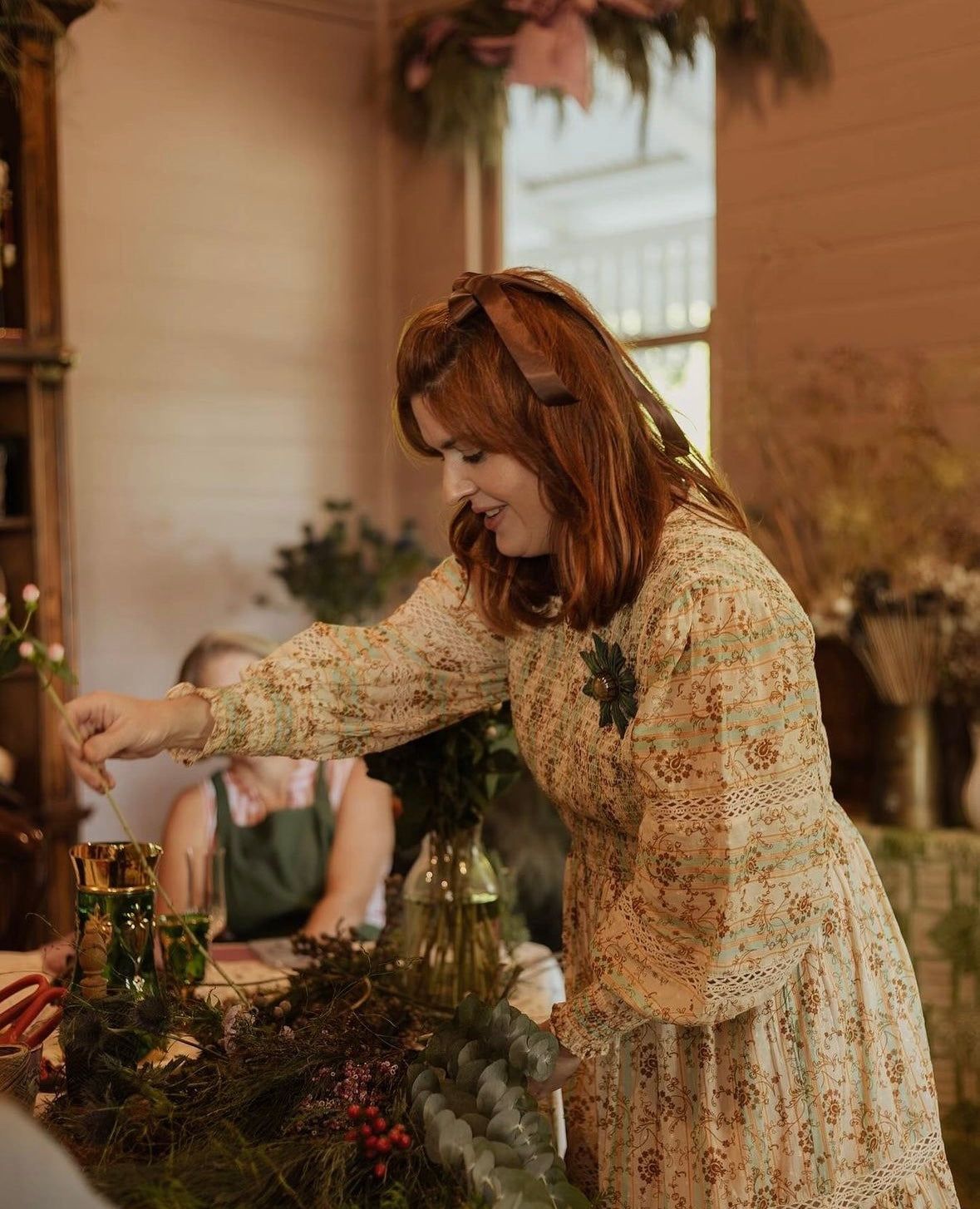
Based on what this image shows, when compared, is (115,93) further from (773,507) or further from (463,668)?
(463,668)

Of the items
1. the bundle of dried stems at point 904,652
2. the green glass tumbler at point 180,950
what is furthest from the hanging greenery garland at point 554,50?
the green glass tumbler at point 180,950

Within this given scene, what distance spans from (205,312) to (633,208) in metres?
1.39

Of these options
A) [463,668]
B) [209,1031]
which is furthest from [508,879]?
[209,1031]

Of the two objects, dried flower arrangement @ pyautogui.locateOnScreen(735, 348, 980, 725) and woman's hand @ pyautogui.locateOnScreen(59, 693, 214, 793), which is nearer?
woman's hand @ pyautogui.locateOnScreen(59, 693, 214, 793)

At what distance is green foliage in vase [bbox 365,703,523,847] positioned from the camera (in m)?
1.78

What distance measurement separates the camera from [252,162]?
4.59 meters

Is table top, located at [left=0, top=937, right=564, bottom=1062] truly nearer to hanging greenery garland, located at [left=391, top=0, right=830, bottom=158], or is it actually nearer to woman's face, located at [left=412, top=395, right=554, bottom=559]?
woman's face, located at [left=412, top=395, right=554, bottom=559]

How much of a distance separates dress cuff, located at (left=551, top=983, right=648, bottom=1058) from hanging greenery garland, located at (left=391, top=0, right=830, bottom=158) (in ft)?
A: 9.59

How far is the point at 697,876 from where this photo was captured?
1276mm

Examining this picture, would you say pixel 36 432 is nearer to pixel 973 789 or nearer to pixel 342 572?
pixel 342 572

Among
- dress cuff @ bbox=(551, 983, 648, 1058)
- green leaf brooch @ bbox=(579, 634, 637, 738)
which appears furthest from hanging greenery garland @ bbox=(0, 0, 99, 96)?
dress cuff @ bbox=(551, 983, 648, 1058)

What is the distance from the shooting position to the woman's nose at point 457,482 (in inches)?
56.4

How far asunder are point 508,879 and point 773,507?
1.94 m

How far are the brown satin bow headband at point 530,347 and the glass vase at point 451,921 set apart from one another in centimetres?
61
